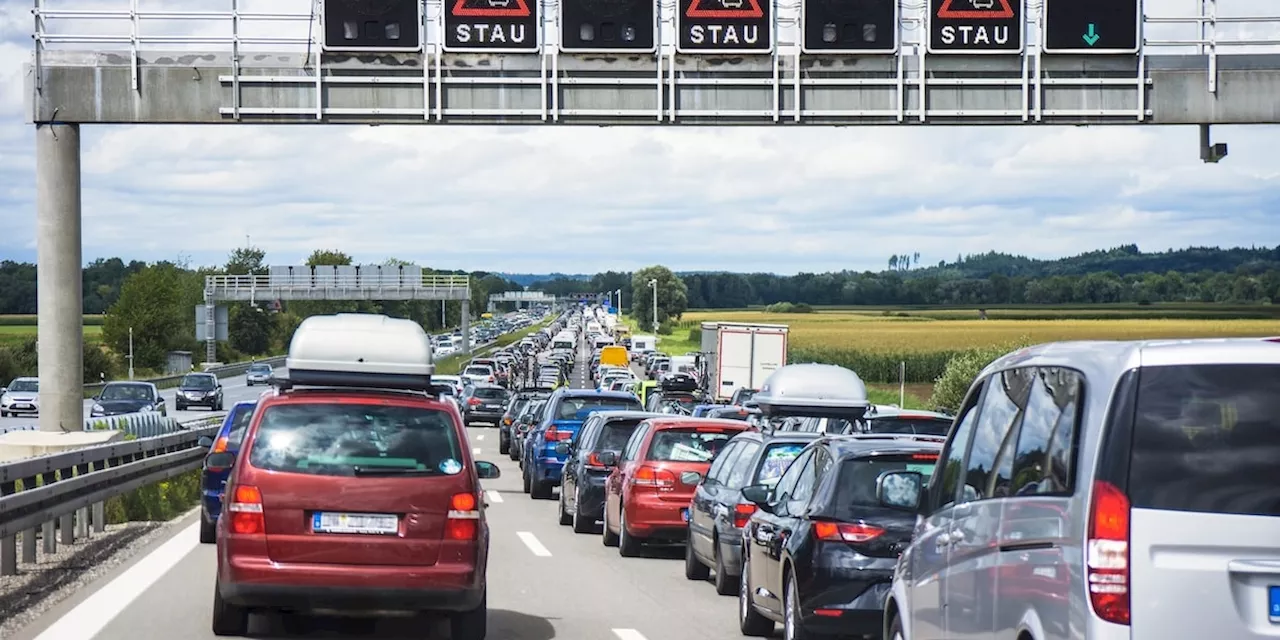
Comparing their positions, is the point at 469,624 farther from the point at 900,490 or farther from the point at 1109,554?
the point at 1109,554

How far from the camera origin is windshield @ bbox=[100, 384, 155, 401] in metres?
55.4

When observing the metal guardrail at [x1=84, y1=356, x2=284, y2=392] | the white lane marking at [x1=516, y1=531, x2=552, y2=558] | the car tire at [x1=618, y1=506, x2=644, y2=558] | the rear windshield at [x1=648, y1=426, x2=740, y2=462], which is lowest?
the metal guardrail at [x1=84, y1=356, x2=284, y2=392]

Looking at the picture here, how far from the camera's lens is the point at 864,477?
35.9ft

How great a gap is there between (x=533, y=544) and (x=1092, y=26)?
532 inches

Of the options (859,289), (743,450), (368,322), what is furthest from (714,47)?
(859,289)

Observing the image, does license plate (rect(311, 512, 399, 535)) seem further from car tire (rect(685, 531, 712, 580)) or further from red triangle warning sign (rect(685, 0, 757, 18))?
red triangle warning sign (rect(685, 0, 757, 18))

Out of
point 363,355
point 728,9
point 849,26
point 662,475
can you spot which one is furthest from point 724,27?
point 363,355

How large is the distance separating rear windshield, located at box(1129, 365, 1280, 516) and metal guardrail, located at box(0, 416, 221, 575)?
31.4 ft

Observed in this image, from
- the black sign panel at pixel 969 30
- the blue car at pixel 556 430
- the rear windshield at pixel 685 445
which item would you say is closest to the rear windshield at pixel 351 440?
the rear windshield at pixel 685 445

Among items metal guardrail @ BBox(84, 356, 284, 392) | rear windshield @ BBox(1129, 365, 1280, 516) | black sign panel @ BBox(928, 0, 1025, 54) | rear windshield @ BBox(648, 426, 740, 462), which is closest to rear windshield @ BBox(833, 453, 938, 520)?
rear windshield @ BBox(1129, 365, 1280, 516)

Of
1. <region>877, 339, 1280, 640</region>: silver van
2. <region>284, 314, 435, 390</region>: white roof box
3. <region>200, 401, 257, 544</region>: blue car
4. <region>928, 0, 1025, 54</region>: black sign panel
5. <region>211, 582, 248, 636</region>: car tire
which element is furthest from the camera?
<region>928, 0, 1025, 54</region>: black sign panel

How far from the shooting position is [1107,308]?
123375mm

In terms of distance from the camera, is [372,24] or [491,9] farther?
[372,24]

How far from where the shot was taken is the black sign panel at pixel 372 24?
26.7 meters
